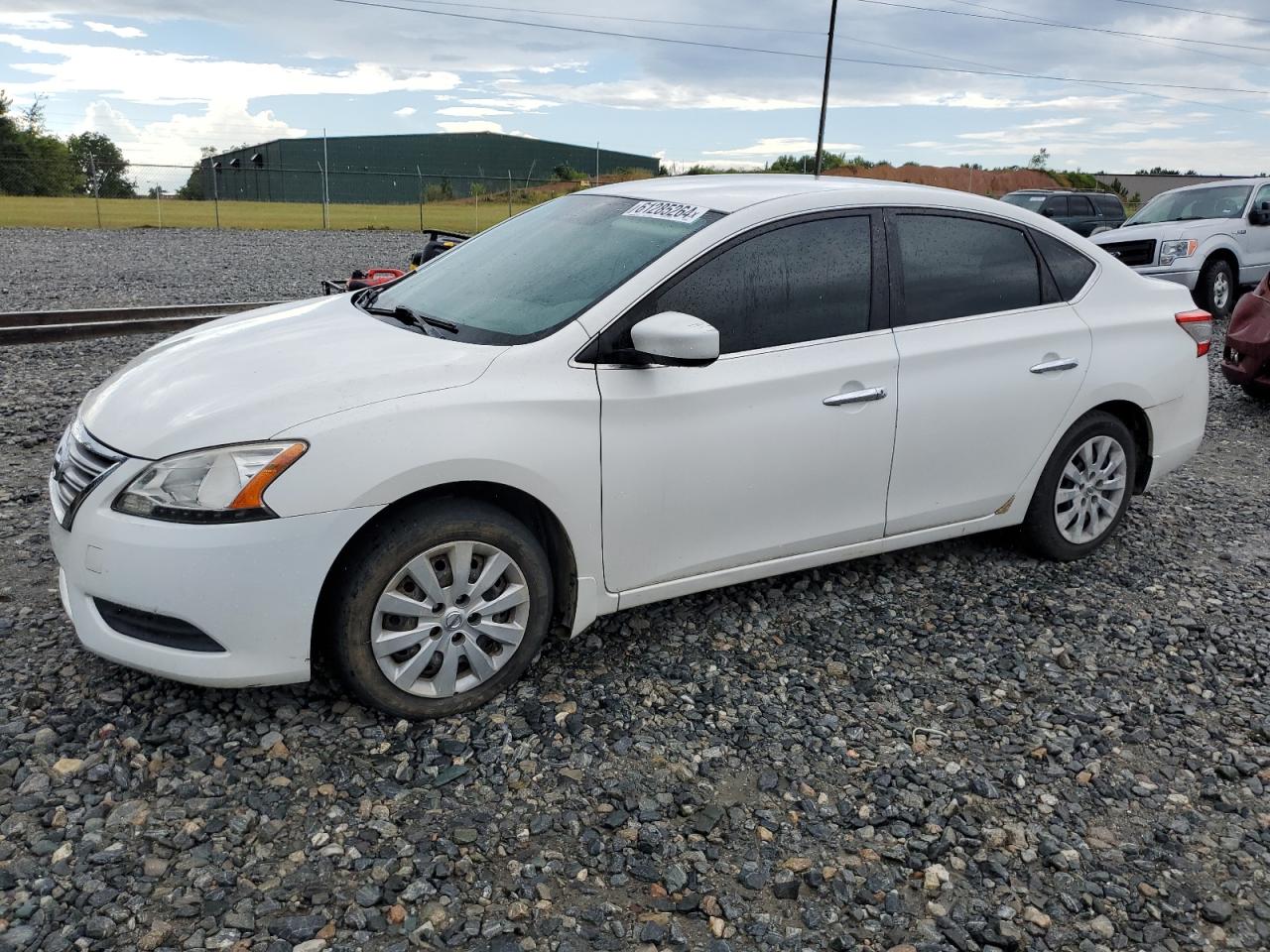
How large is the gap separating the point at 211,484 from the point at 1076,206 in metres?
22.5

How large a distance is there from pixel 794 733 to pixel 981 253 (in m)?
2.29

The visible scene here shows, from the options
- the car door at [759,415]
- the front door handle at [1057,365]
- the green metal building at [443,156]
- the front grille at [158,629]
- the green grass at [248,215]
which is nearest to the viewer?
the front grille at [158,629]

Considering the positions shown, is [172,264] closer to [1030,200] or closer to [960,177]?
[1030,200]

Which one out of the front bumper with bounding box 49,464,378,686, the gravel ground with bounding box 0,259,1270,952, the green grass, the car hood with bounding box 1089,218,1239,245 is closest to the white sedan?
the front bumper with bounding box 49,464,378,686

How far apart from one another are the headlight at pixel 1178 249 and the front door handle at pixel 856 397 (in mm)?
11363

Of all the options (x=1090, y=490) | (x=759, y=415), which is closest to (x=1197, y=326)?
(x=1090, y=490)

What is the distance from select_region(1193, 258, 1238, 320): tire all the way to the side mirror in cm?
1243

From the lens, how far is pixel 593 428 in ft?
11.4

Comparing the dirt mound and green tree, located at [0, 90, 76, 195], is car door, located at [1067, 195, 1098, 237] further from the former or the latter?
green tree, located at [0, 90, 76, 195]

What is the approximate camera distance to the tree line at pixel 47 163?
44.3 meters

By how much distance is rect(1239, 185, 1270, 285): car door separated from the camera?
13.6 meters

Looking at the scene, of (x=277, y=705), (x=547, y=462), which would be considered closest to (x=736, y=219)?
(x=547, y=462)

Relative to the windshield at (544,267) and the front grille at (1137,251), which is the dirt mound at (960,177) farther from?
the windshield at (544,267)

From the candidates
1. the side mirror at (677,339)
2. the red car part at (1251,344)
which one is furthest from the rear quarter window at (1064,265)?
the red car part at (1251,344)
